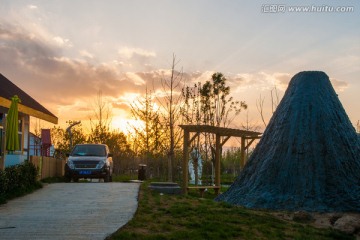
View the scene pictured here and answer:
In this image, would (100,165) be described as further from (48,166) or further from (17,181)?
(17,181)

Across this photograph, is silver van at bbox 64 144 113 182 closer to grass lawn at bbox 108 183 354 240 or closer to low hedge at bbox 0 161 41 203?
low hedge at bbox 0 161 41 203

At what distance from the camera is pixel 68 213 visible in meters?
11.4

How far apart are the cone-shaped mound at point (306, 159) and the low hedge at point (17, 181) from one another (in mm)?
7145

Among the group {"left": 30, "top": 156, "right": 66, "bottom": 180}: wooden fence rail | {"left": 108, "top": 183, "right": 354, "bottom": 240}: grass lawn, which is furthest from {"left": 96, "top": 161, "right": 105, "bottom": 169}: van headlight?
{"left": 108, "top": 183, "right": 354, "bottom": 240}: grass lawn

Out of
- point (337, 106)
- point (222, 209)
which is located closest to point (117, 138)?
point (337, 106)

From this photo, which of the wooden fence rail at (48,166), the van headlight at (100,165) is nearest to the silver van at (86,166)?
the van headlight at (100,165)

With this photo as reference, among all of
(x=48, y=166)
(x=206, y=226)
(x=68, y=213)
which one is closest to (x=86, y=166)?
(x=48, y=166)

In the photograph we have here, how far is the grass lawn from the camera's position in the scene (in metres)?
9.21

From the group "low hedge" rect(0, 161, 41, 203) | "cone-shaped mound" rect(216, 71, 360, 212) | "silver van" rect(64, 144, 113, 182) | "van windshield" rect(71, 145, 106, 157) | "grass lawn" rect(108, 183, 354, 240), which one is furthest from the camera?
"van windshield" rect(71, 145, 106, 157)

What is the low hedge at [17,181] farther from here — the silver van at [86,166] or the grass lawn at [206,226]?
the grass lawn at [206,226]

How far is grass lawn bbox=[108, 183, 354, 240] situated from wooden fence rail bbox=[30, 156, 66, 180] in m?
8.51

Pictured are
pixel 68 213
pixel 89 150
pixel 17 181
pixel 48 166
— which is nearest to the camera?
pixel 68 213

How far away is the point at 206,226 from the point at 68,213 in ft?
12.0

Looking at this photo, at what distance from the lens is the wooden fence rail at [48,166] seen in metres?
19.9
